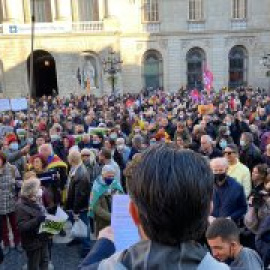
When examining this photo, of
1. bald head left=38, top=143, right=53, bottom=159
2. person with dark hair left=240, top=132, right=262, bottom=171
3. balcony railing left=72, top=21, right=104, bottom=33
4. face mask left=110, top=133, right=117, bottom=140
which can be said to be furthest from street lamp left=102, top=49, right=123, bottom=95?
bald head left=38, top=143, right=53, bottom=159

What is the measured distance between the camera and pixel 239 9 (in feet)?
107

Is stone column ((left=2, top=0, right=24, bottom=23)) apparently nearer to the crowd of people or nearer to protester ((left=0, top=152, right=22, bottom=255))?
the crowd of people

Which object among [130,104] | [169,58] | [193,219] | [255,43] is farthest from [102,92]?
[193,219]

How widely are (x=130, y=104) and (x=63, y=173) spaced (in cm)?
1258

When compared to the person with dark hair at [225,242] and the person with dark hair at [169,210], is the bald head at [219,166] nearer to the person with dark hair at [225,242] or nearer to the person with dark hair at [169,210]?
the person with dark hair at [225,242]

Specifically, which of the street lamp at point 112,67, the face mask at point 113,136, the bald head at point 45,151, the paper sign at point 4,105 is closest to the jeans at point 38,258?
the bald head at point 45,151

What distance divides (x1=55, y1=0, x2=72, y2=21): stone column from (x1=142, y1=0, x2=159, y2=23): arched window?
20.4 ft

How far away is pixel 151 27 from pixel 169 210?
31.9 metres

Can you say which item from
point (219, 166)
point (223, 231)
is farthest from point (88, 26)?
point (223, 231)

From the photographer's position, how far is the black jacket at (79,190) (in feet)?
19.7

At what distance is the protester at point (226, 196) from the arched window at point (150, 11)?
28.7 m

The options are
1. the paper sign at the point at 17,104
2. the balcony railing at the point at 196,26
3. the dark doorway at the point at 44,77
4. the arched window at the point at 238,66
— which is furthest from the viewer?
the arched window at the point at 238,66

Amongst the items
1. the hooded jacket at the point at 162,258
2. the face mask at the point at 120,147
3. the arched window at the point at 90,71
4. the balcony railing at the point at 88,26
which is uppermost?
the balcony railing at the point at 88,26

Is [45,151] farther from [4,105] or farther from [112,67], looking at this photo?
[112,67]
